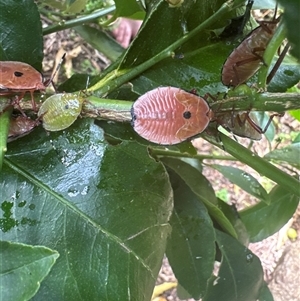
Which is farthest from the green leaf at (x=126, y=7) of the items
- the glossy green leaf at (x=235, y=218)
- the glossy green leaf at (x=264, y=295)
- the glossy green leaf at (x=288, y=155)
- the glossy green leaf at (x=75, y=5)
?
the glossy green leaf at (x=264, y=295)

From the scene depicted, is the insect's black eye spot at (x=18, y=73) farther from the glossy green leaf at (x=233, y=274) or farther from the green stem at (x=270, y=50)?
the glossy green leaf at (x=233, y=274)

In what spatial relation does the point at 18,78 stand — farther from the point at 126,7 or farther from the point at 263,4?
the point at 263,4

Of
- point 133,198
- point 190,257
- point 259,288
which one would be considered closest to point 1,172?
point 133,198

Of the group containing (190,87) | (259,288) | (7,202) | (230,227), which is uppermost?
(190,87)

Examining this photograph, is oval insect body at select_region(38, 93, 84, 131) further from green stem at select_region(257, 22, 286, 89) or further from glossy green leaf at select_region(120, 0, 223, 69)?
green stem at select_region(257, 22, 286, 89)

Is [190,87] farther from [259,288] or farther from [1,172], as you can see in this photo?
[259,288]
